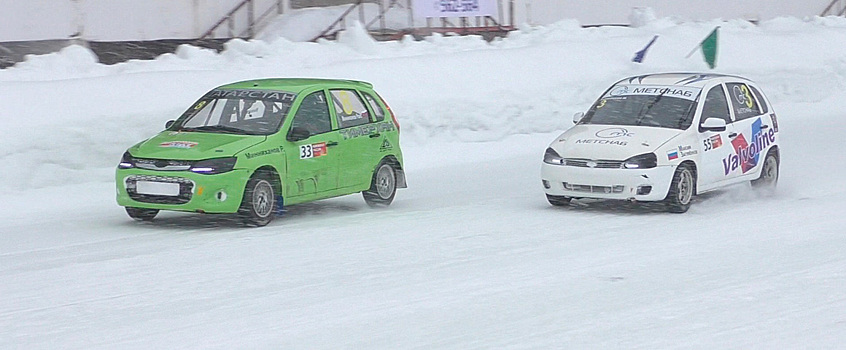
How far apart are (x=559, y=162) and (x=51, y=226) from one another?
5.03 meters

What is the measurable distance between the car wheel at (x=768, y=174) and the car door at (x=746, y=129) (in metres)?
0.27

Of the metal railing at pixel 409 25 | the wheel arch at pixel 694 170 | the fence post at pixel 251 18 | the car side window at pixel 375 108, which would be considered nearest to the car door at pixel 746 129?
the wheel arch at pixel 694 170

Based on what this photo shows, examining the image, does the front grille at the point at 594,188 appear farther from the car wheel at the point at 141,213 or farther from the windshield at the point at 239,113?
the car wheel at the point at 141,213

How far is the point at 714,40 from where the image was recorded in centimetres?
2342

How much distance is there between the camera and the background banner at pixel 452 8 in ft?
79.4

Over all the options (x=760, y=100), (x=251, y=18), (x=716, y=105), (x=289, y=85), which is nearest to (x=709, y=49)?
(x=251, y=18)

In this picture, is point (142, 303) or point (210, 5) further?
point (210, 5)

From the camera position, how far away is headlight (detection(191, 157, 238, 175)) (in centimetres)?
1141

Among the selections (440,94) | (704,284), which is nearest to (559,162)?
(704,284)

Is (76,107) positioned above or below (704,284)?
above

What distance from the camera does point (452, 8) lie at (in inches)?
968

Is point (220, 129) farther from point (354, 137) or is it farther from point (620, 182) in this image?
point (620, 182)

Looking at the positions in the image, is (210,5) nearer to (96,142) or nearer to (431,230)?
(96,142)

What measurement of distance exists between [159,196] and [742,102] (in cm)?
639
